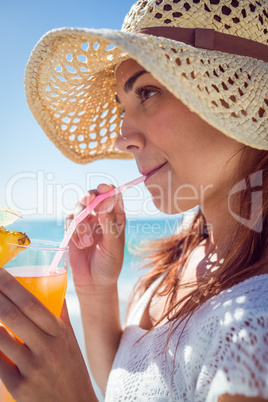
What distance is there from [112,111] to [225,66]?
1011 mm

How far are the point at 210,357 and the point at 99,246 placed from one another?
89cm

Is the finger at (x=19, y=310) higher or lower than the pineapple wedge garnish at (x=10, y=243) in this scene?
lower

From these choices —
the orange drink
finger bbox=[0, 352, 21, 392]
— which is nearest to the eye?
the orange drink

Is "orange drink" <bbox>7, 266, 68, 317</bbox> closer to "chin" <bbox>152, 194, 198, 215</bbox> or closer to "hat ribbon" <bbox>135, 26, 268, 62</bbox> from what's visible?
"chin" <bbox>152, 194, 198, 215</bbox>

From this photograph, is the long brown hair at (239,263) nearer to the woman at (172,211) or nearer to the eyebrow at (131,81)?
the woman at (172,211)

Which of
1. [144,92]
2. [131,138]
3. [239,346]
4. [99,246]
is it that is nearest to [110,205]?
Answer: [99,246]

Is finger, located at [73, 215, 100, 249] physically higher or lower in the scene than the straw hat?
lower

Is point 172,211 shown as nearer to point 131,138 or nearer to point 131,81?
point 131,138

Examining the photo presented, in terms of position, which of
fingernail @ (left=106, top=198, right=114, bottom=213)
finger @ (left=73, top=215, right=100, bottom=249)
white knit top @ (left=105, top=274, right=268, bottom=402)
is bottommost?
white knit top @ (left=105, top=274, right=268, bottom=402)

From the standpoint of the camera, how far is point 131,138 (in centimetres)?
130

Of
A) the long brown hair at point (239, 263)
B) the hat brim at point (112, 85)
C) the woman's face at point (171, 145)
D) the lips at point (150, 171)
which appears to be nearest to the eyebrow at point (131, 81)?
the woman's face at point (171, 145)

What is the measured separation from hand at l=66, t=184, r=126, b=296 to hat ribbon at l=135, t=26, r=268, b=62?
767mm

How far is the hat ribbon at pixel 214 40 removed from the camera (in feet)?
3.44

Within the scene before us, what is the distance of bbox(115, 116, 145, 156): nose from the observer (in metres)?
1.29
